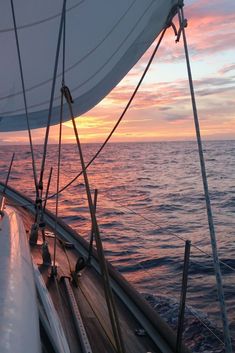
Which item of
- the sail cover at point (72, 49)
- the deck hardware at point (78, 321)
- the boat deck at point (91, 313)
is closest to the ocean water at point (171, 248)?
the boat deck at point (91, 313)

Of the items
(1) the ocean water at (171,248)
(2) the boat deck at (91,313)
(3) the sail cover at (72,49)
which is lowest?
(1) the ocean water at (171,248)

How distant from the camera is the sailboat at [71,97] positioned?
2.92 meters

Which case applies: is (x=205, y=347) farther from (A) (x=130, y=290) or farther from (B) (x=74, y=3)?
(B) (x=74, y=3)

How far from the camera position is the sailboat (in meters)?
2.92

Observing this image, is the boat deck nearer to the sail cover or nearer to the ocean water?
the ocean water

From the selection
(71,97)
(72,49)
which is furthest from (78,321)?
(72,49)

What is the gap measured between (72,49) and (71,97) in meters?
1.41

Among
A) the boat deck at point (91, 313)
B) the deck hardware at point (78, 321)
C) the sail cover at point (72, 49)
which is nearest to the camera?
the deck hardware at point (78, 321)

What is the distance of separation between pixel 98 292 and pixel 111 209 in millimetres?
13351

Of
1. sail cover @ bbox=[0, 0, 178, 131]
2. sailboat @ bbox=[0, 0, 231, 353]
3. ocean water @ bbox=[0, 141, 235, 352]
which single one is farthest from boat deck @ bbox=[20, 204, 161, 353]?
sail cover @ bbox=[0, 0, 178, 131]

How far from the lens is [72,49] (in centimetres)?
404

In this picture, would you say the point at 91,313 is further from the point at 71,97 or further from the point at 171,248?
the point at 171,248

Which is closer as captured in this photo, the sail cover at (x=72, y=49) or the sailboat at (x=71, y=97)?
the sailboat at (x=71, y=97)

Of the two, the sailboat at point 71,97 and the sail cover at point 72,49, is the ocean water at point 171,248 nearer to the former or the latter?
the sailboat at point 71,97
